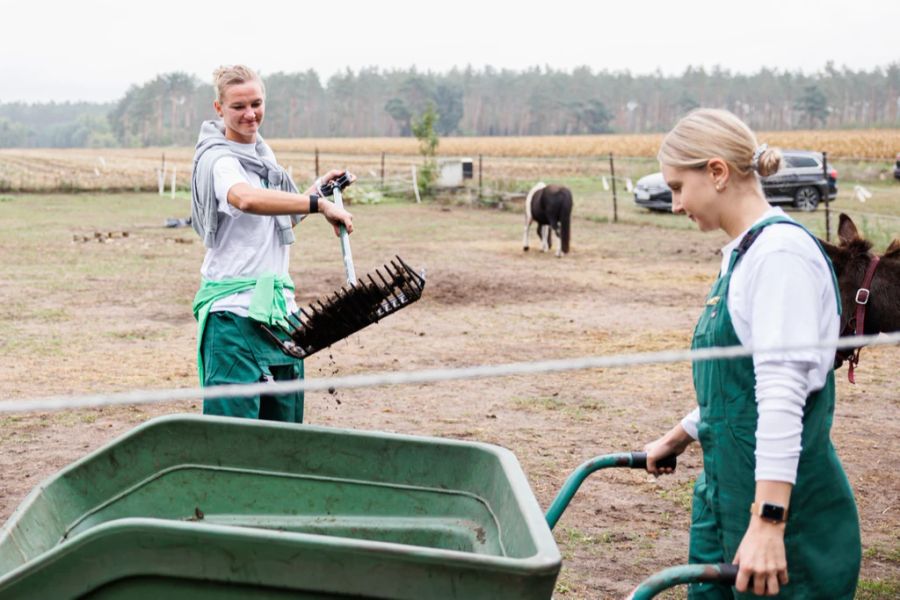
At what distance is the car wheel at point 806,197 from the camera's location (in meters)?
22.8

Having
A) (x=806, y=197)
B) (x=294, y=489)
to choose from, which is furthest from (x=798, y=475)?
(x=806, y=197)

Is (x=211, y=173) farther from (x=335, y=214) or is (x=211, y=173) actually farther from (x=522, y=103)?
(x=522, y=103)

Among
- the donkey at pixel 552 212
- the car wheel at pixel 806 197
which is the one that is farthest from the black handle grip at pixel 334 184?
the car wheel at pixel 806 197

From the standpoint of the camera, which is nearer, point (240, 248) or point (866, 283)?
point (240, 248)

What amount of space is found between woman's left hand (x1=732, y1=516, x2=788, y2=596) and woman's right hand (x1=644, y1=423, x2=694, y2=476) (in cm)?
54

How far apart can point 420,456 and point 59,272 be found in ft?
35.9

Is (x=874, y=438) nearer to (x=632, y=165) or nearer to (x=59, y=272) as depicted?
(x=59, y=272)

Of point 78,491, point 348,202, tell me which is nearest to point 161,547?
point 78,491

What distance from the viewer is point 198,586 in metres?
1.96

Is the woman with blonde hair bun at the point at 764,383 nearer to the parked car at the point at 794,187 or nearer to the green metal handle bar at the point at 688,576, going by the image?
the green metal handle bar at the point at 688,576

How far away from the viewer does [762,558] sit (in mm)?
1933

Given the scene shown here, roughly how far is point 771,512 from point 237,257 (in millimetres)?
2161

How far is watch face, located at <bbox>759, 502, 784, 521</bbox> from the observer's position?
1.92 meters

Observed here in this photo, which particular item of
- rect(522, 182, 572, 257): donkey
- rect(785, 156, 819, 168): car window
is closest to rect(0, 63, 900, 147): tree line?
rect(785, 156, 819, 168): car window
